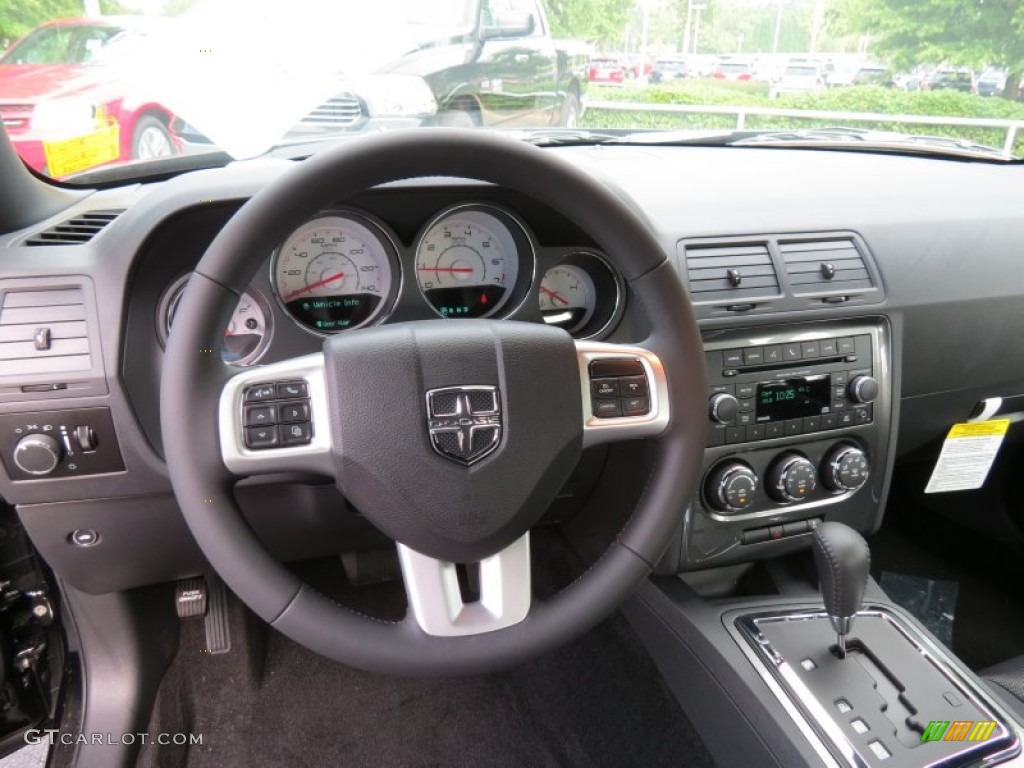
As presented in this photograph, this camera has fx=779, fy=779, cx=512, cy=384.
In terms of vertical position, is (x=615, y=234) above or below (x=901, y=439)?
above

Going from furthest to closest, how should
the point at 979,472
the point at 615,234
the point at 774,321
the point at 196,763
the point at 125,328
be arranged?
the point at 979,472 → the point at 196,763 → the point at 774,321 → the point at 125,328 → the point at 615,234

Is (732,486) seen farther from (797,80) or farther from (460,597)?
(797,80)

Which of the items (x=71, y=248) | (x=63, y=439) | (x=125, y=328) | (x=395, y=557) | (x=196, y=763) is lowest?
(x=196, y=763)

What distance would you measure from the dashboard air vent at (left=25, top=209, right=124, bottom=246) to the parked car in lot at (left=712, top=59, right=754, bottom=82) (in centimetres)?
145

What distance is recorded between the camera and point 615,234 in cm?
98

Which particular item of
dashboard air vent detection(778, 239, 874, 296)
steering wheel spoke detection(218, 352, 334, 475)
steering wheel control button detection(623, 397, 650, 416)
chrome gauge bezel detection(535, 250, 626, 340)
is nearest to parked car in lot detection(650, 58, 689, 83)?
dashboard air vent detection(778, 239, 874, 296)

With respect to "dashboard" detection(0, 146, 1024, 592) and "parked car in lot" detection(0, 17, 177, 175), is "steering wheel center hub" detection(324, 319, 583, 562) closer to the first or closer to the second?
"dashboard" detection(0, 146, 1024, 592)

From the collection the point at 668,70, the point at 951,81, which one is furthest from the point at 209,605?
the point at 951,81

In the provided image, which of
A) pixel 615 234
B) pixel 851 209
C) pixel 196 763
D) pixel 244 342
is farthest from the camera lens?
pixel 196 763

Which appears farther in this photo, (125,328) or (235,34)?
(235,34)

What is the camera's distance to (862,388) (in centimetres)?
153

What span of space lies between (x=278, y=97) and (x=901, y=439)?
161 centimetres

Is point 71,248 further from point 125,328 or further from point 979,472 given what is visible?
point 979,472

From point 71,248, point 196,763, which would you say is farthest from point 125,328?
point 196,763
